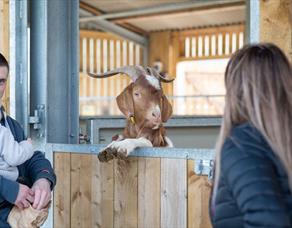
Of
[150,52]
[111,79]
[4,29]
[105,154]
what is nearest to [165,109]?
[105,154]

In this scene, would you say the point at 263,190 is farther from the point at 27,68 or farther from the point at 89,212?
the point at 27,68

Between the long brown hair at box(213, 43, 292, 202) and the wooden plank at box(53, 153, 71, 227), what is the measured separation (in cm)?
149

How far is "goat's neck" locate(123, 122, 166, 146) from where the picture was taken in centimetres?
250

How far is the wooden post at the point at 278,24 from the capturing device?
7.05ft

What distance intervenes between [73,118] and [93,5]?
5624 mm

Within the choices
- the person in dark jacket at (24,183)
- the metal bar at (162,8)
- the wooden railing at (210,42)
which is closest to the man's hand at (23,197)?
the person in dark jacket at (24,183)

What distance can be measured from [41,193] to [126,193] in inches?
26.7

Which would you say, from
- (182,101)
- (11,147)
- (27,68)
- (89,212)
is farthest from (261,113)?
(182,101)

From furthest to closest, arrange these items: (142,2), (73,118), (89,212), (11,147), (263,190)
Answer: (142,2)
(73,118)
(89,212)
(11,147)
(263,190)

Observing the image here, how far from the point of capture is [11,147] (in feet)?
5.87

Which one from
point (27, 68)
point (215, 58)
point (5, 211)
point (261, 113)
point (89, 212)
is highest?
point (215, 58)

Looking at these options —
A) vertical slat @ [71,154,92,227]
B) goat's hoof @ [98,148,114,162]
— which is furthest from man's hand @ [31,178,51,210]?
vertical slat @ [71,154,92,227]

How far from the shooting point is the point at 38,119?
2760 mm

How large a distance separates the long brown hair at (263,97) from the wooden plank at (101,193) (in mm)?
1262
